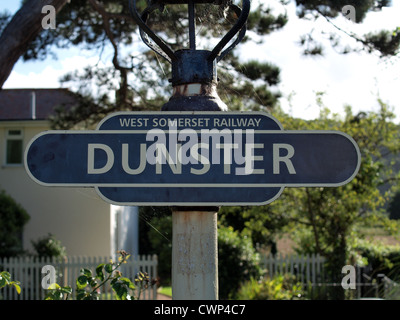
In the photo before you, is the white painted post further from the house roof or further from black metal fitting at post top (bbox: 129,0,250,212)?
the house roof

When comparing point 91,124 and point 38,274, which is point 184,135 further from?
point 38,274

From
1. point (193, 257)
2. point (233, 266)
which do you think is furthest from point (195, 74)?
point (233, 266)

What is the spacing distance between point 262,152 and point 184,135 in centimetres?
32

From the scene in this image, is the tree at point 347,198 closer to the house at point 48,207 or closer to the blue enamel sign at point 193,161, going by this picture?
the house at point 48,207

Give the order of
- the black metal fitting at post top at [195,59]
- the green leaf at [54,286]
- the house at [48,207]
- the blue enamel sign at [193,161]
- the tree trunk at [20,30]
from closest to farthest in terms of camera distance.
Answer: the blue enamel sign at [193,161] < the black metal fitting at post top at [195,59] < the green leaf at [54,286] < the tree trunk at [20,30] < the house at [48,207]

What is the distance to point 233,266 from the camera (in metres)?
12.5

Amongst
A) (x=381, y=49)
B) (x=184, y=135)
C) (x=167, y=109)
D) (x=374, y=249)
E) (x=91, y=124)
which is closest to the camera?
(x=184, y=135)

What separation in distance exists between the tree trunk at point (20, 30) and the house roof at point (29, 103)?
910 cm

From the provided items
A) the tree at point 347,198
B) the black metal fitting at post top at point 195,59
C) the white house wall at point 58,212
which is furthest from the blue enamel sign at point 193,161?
the white house wall at point 58,212

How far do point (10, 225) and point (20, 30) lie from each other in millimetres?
8005

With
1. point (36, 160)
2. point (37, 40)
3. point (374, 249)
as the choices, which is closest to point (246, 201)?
point (36, 160)

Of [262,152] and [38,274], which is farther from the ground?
[262,152]

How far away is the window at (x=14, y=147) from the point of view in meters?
16.3

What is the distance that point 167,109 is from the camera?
2320mm
